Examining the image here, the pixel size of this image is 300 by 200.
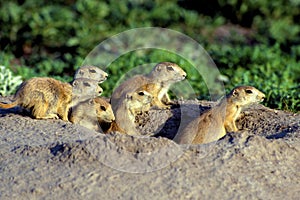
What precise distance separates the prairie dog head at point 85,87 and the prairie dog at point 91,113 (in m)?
0.09

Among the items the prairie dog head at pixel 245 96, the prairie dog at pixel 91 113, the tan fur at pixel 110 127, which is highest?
the prairie dog head at pixel 245 96

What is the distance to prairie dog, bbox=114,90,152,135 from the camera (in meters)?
6.68

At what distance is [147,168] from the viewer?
191 inches

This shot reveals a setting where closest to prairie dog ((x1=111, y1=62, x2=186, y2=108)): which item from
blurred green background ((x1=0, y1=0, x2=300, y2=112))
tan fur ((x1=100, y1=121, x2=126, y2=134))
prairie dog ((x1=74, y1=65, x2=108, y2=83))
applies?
prairie dog ((x1=74, y1=65, x2=108, y2=83))

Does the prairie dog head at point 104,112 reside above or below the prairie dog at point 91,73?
below

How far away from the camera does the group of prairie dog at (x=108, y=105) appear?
6.21 m

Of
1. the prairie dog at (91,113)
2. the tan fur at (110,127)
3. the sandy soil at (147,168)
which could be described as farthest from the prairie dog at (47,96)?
the sandy soil at (147,168)

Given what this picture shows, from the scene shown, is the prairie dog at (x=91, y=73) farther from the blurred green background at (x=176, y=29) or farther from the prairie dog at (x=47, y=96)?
the blurred green background at (x=176, y=29)

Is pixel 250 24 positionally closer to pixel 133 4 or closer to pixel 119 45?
pixel 133 4

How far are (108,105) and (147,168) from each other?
188 centimetres

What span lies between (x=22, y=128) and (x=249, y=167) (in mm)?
2078

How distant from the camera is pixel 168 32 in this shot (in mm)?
12250

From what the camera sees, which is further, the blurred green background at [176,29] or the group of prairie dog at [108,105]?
the blurred green background at [176,29]

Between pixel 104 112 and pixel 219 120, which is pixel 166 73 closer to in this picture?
pixel 104 112
